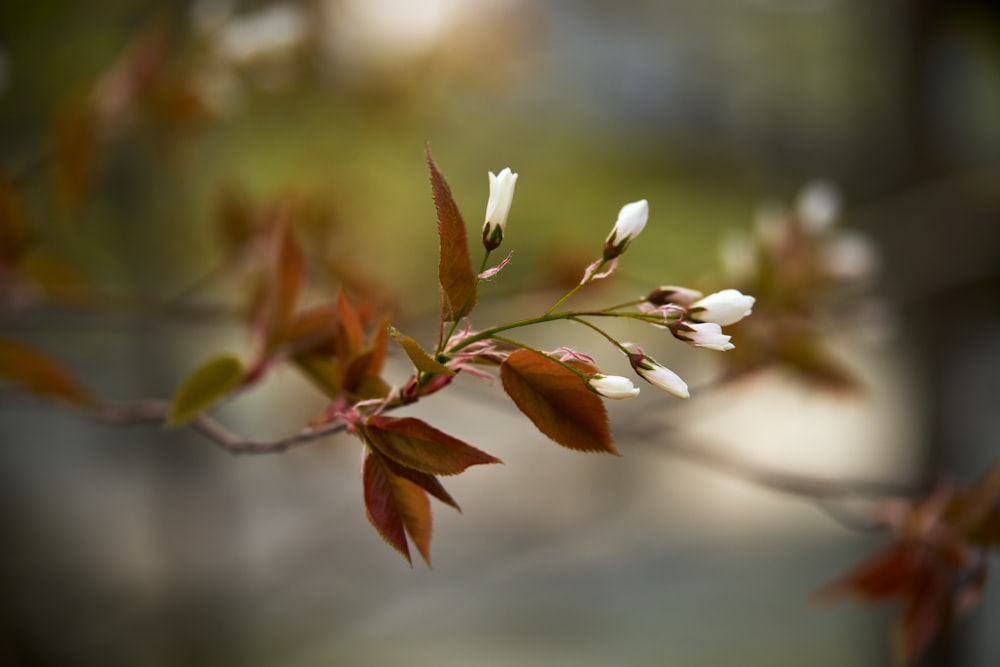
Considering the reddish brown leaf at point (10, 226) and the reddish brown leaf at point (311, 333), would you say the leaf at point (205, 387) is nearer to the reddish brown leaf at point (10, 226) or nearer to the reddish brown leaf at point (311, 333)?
the reddish brown leaf at point (311, 333)

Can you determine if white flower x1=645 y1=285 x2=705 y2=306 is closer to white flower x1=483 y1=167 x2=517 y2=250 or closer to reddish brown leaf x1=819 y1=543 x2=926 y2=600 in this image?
white flower x1=483 y1=167 x2=517 y2=250

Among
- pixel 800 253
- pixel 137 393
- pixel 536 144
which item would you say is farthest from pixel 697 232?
pixel 800 253

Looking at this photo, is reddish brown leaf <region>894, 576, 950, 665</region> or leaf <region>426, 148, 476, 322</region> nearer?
leaf <region>426, 148, 476, 322</region>

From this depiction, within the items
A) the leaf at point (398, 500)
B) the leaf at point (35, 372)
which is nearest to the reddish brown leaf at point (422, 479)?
the leaf at point (398, 500)

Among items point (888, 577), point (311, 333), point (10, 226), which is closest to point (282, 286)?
point (311, 333)

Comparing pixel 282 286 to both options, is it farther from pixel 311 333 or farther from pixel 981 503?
pixel 981 503

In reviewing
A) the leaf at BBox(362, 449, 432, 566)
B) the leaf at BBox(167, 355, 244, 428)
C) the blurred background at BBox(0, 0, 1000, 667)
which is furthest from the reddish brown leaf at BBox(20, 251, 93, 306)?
the leaf at BBox(362, 449, 432, 566)

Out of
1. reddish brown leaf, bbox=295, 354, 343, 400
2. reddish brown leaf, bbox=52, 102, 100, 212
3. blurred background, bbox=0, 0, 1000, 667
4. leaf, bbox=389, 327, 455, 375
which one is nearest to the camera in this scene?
leaf, bbox=389, 327, 455, 375
